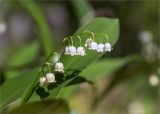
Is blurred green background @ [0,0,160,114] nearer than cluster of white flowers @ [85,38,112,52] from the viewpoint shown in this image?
No

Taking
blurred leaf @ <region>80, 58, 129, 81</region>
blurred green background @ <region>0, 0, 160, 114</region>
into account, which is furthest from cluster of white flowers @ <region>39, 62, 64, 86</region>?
blurred leaf @ <region>80, 58, 129, 81</region>

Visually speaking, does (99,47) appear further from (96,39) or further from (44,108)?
(44,108)

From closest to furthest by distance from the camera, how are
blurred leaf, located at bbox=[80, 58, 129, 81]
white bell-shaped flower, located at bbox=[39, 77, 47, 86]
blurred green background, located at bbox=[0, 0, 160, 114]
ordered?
white bell-shaped flower, located at bbox=[39, 77, 47, 86]
blurred leaf, located at bbox=[80, 58, 129, 81]
blurred green background, located at bbox=[0, 0, 160, 114]

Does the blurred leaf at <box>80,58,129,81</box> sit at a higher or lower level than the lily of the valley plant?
lower

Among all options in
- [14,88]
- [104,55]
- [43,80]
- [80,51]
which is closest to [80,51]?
[80,51]

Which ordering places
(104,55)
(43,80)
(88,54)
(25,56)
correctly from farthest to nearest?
(25,56), (104,55), (88,54), (43,80)

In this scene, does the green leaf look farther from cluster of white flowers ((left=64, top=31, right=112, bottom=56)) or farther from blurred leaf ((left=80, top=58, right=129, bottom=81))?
blurred leaf ((left=80, top=58, right=129, bottom=81))

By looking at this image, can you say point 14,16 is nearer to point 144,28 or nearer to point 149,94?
point 144,28

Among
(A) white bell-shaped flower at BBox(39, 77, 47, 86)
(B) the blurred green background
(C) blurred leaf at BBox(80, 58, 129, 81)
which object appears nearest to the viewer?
(A) white bell-shaped flower at BBox(39, 77, 47, 86)
